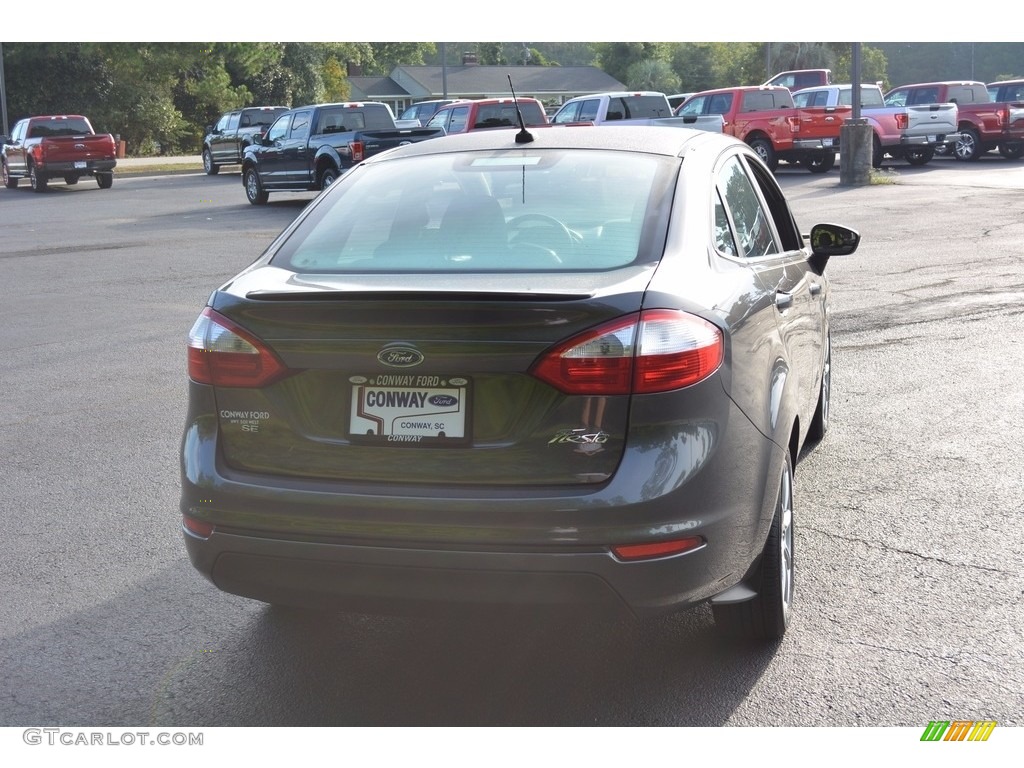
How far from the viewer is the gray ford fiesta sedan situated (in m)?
3.23

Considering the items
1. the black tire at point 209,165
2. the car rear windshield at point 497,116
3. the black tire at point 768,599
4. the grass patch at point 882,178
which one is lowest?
the black tire at point 209,165

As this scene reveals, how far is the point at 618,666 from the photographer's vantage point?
386 centimetres

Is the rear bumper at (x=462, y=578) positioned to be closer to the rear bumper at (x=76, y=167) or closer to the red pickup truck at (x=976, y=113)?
the red pickup truck at (x=976, y=113)

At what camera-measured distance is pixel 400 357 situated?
3.31m

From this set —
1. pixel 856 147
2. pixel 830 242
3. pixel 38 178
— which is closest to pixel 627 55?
pixel 38 178

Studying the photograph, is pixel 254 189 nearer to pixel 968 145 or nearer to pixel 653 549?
pixel 968 145

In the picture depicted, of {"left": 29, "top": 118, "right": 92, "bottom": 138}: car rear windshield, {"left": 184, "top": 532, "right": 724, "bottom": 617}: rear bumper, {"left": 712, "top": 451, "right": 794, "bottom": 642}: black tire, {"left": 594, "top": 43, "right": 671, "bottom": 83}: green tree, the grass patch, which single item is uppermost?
{"left": 594, "top": 43, "right": 671, "bottom": 83}: green tree

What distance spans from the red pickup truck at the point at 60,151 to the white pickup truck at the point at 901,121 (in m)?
17.7

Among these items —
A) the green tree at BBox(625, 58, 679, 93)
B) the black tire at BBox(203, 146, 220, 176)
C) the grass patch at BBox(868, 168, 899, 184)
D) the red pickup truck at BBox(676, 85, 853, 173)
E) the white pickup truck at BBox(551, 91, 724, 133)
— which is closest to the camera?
the grass patch at BBox(868, 168, 899, 184)

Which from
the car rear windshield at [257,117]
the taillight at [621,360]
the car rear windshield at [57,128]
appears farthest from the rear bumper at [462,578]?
the car rear windshield at [257,117]

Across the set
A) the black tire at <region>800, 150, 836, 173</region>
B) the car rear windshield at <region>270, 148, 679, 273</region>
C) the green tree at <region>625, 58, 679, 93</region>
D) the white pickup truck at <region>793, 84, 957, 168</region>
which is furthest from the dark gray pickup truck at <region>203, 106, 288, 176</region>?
the green tree at <region>625, 58, 679, 93</region>

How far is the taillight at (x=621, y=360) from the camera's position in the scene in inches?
127

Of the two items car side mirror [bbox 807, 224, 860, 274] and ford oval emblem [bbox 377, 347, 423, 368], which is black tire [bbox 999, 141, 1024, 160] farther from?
ford oval emblem [bbox 377, 347, 423, 368]

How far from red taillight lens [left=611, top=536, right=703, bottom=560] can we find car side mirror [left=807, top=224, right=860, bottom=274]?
8.62ft
